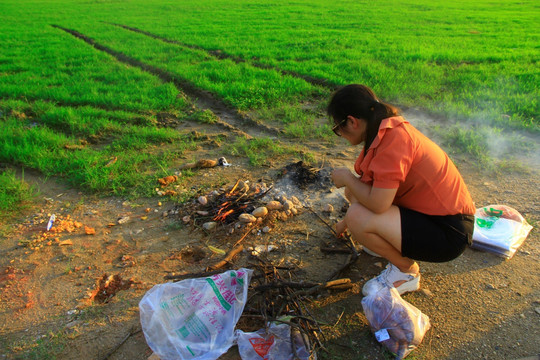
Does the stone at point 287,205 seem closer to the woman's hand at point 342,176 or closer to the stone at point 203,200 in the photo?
the stone at point 203,200

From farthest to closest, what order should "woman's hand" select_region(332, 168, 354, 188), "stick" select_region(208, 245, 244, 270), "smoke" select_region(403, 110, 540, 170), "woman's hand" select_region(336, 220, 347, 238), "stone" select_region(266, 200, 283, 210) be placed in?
"smoke" select_region(403, 110, 540, 170) < "stone" select_region(266, 200, 283, 210) < "woman's hand" select_region(336, 220, 347, 238) < "stick" select_region(208, 245, 244, 270) < "woman's hand" select_region(332, 168, 354, 188)

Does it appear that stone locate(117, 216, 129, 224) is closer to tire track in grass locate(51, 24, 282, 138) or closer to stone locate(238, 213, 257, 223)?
stone locate(238, 213, 257, 223)

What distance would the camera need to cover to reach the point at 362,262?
2.71 metres

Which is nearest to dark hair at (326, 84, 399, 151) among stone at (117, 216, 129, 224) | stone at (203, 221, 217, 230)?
stone at (203, 221, 217, 230)

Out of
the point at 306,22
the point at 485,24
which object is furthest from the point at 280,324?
the point at 485,24

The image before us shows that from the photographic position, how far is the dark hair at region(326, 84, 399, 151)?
198 centimetres

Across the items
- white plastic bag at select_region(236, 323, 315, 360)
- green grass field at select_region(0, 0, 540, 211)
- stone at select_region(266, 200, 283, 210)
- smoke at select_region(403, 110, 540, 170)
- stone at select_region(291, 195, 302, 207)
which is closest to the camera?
white plastic bag at select_region(236, 323, 315, 360)

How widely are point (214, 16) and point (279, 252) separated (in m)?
16.4

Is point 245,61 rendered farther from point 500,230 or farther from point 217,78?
point 500,230

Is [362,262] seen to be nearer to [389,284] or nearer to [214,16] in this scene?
[389,284]

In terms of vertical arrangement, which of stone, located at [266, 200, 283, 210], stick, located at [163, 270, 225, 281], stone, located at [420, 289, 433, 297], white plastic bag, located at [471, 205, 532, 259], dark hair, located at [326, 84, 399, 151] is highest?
dark hair, located at [326, 84, 399, 151]

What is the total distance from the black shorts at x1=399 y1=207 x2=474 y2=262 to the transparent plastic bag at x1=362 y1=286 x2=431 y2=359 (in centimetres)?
33

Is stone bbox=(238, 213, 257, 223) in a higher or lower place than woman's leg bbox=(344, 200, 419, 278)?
lower

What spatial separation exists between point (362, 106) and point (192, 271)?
165 cm
